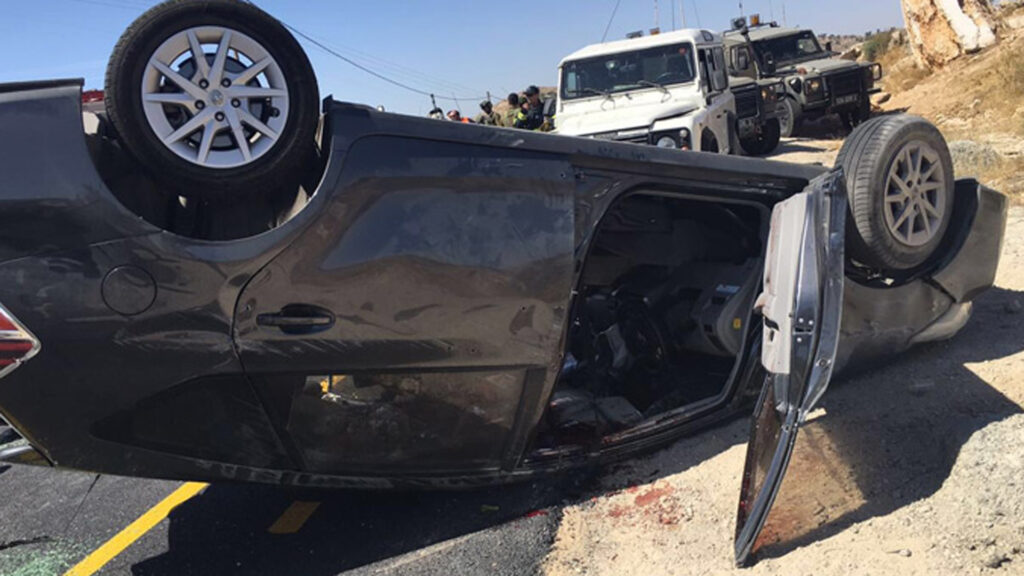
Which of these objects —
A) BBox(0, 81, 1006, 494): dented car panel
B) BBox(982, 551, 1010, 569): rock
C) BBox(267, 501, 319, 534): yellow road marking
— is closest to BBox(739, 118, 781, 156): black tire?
BBox(0, 81, 1006, 494): dented car panel

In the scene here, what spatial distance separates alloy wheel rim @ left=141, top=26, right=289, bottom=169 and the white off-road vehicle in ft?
22.0

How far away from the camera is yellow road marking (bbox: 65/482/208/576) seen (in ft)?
10.6

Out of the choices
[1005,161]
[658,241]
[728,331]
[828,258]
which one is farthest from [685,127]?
[828,258]

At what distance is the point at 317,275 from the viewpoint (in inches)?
99.7

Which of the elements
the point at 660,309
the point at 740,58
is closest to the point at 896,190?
Answer: the point at 660,309

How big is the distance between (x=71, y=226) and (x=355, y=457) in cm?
122

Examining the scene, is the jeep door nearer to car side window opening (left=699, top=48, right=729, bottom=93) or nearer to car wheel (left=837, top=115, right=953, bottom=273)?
car side window opening (left=699, top=48, right=729, bottom=93)

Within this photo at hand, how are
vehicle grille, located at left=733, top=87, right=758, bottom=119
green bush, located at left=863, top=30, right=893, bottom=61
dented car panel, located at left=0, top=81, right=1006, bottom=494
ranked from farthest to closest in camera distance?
1. green bush, located at left=863, top=30, right=893, bottom=61
2. vehicle grille, located at left=733, top=87, right=758, bottom=119
3. dented car panel, located at left=0, top=81, right=1006, bottom=494

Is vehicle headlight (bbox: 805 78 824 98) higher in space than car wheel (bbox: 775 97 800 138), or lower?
higher

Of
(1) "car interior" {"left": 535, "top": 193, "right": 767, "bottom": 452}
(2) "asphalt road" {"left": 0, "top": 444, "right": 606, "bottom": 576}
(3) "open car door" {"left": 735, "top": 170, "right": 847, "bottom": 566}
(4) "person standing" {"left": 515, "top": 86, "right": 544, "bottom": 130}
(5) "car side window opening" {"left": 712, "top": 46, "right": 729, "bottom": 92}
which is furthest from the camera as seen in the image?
(4) "person standing" {"left": 515, "top": 86, "right": 544, "bottom": 130}

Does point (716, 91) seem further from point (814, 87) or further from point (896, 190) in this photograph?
point (896, 190)

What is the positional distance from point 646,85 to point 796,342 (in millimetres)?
7486

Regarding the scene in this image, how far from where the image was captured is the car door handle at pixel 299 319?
8.27ft

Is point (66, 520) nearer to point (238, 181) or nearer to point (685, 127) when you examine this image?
point (238, 181)
